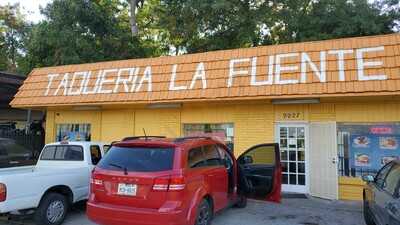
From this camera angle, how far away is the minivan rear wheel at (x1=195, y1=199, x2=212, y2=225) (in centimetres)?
632

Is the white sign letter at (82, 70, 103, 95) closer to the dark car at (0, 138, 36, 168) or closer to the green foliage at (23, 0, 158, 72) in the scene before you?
the dark car at (0, 138, 36, 168)

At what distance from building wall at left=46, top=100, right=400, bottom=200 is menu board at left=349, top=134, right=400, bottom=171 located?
18.8 inches

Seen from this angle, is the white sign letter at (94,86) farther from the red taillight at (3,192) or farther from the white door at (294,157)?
the red taillight at (3,192)

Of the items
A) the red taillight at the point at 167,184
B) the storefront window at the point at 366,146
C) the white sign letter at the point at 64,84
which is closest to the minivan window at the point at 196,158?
the red taillight at the point at 167,184

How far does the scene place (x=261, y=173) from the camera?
830 centimetres

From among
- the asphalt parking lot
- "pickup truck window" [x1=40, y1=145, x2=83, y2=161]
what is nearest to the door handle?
the asphalt parking lot

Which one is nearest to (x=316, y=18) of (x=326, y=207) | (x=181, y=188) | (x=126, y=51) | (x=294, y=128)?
(x=126, y=51)

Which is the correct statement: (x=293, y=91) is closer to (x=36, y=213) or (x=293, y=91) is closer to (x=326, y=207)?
(x=326, y=207)

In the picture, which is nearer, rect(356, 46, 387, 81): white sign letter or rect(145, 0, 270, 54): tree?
rect(356, 46, 387, 81): white sign letter

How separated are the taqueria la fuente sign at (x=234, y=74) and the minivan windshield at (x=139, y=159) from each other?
16.6 feet

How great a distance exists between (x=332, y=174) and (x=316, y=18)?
13.5m

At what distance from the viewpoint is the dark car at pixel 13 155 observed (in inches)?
401

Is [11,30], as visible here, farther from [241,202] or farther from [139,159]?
[139,159]

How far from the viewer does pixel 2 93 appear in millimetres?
18344
